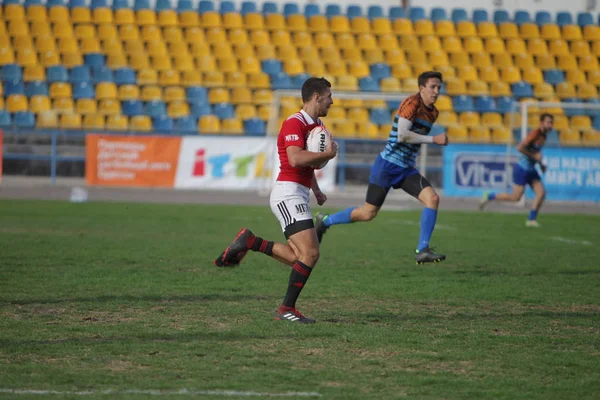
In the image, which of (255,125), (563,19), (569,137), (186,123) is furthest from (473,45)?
(186,123)

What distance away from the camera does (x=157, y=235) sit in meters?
14.5

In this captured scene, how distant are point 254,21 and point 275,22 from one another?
76cm

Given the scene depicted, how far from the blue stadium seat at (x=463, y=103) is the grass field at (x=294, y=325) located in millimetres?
15413

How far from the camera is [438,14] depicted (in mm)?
33938

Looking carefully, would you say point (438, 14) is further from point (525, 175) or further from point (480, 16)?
point (525, 175)

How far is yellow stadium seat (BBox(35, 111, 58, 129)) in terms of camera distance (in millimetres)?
26719

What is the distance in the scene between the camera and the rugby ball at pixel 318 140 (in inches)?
294

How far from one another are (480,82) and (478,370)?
2609 cm

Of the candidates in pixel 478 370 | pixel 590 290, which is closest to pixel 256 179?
pixel 590 290

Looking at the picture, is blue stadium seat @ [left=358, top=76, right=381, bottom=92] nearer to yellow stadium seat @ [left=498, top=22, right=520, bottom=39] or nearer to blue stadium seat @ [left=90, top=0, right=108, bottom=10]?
yellow stadium seat @ [left=498, top=22, right=520, bottom=39]

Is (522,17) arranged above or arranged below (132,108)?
above

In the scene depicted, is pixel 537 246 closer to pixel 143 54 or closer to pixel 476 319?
pixel 476 319

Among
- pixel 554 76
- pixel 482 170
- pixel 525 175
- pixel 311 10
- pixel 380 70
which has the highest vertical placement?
pixel 311 10

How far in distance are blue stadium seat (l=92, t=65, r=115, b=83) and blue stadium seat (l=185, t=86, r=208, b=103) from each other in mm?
2444
